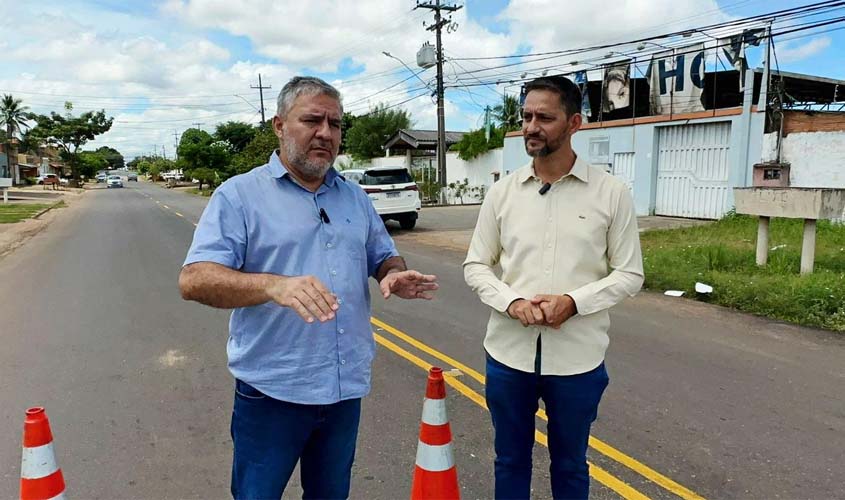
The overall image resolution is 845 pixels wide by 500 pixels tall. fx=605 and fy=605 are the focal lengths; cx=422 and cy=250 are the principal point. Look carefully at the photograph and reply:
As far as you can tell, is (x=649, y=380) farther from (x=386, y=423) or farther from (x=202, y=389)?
(x=202, y=389)

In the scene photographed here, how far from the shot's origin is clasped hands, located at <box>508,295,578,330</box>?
7.67 ft

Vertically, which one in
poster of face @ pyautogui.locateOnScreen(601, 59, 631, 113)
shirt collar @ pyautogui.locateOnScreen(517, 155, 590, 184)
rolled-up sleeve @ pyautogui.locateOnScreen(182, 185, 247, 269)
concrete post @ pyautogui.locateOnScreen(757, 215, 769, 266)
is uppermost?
poster of face @ pyautogui.locateOnScreen(601, 59, 631, 113)

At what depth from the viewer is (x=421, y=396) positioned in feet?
14.8

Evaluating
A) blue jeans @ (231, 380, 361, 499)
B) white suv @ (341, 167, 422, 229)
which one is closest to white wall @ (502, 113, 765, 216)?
white suv @ (341, 167, 422, 229)

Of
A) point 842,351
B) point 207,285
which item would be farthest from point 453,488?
point 842,351

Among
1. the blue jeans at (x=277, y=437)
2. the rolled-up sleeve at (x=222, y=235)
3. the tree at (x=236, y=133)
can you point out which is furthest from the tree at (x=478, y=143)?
the tree at (x=236, y=133)

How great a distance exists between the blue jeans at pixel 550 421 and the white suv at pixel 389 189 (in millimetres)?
13049

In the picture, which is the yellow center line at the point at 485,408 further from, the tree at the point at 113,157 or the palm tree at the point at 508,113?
the tree at the point at 113,157

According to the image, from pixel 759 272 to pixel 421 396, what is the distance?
6.38 metres

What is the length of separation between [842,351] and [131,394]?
628cm

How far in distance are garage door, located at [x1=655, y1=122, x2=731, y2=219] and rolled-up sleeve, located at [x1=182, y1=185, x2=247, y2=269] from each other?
16583 mm

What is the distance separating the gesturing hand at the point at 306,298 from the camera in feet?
5.58

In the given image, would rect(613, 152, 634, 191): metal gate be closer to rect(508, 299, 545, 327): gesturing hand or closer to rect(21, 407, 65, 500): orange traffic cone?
rect(508, 299, 545, 327): gesturing hand

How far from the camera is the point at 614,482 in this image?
3.24 meters
